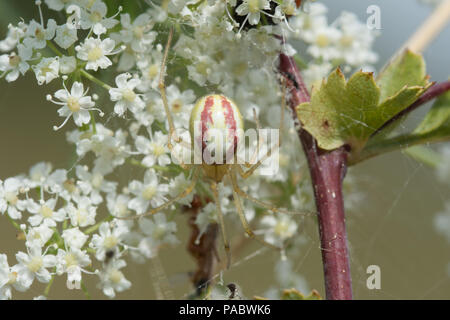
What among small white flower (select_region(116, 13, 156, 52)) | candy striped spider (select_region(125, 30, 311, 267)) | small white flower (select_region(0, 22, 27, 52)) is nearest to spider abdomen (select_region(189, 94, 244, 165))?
candy striped spider (select_region(125, 30, 311, 267))

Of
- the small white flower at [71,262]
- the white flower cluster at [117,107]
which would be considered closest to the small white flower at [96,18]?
the white flower cluster at [117,107]

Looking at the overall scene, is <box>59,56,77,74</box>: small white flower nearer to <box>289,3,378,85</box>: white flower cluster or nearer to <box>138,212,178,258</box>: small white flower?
<box>138,212,178,258</box>: small white flower

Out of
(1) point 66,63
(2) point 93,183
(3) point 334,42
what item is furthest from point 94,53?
(3) point 334,42

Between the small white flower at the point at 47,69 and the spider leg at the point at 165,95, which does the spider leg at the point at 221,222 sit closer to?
the spider leg at the point at 165,95

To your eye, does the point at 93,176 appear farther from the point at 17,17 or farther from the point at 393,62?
the point at 393,62
